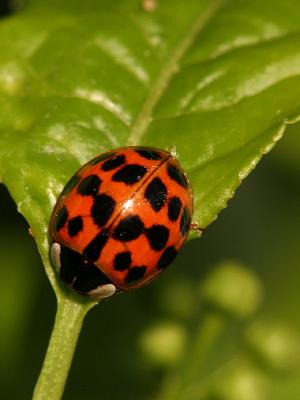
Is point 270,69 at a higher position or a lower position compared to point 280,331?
higher

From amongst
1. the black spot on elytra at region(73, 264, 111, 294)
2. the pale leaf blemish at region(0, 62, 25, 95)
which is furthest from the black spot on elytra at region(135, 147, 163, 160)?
the pale leaf blemish at region(0, 62, 25, 95)

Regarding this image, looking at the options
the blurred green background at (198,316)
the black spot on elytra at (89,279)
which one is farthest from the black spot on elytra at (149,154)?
the blurred green background at (198,316)

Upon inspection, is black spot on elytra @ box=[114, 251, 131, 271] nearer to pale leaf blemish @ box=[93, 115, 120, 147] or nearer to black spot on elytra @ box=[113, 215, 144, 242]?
black spot on elytra @ box=[113, 215, 144, 242]

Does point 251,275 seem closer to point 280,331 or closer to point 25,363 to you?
point 280,331

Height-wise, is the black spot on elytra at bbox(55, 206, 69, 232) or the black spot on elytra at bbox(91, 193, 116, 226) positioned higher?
the black spot on elytra at bbox(91, 193, 116, 226)

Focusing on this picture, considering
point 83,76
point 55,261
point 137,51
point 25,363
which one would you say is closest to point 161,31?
point 137,51
